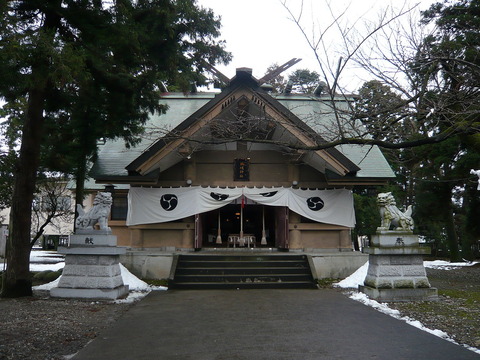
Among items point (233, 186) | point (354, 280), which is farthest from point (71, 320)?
point (233, 186)

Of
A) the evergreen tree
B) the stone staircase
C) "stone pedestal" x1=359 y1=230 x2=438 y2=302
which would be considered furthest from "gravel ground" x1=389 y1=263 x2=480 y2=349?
the evergreen tree

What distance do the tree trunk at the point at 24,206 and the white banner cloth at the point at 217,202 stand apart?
15.0 ft

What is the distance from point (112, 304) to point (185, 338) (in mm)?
3559

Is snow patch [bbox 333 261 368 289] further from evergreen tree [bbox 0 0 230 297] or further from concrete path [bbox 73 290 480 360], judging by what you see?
evergreen tree [bbox 0 0 230 297]

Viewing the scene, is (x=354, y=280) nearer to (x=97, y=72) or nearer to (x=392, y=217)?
(x=392, y=217)

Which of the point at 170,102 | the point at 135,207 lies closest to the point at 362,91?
the point at 135,207

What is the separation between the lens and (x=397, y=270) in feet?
29.7

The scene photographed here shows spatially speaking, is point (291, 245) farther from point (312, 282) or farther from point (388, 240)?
point (388, 240)

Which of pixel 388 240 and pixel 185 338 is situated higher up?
pixel 388 240

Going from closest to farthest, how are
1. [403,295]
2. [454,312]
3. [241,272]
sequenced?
[454,312] < [403,295] < [241,272]

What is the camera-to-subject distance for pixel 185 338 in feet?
18.0

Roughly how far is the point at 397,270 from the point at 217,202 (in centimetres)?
662

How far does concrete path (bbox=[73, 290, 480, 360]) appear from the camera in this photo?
480 centimetres

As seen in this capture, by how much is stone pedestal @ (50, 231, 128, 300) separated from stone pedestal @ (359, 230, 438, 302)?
6.26m
